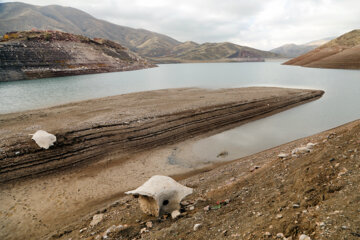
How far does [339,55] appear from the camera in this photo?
252ft

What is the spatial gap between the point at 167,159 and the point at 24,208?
311 inches

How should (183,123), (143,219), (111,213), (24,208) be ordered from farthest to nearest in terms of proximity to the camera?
1. (183,123)
2. (24,208)
3. (111,213)
4. (143,219)

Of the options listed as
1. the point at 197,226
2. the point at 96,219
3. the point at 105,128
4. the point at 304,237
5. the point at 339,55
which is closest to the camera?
the point at 304,237

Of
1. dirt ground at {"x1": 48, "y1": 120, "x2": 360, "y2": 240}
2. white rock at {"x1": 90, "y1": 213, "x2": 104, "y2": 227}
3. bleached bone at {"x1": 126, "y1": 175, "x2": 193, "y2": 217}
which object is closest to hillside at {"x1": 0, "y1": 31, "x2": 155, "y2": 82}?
white rock at {"x1": 90, "y1": 213, "x2": 104, "y2": 227}

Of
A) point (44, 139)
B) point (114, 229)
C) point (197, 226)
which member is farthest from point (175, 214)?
point (44, 139)

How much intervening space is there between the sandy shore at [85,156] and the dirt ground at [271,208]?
6.62 feet

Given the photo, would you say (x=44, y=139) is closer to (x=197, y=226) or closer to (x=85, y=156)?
(x=85, y=156)

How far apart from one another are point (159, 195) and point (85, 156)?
8.72 m

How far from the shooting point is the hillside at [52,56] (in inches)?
2180

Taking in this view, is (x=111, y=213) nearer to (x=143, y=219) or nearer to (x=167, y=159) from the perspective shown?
(x=143, y=219)

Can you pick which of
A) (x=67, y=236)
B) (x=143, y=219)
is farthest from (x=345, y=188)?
(x=67, y=236)

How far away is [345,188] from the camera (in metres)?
4.75

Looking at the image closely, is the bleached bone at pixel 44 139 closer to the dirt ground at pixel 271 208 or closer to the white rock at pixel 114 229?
the dirt ground at pixel 271 208

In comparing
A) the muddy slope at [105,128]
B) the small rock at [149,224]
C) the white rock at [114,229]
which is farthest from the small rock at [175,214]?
the muddy slope at [105,128]
